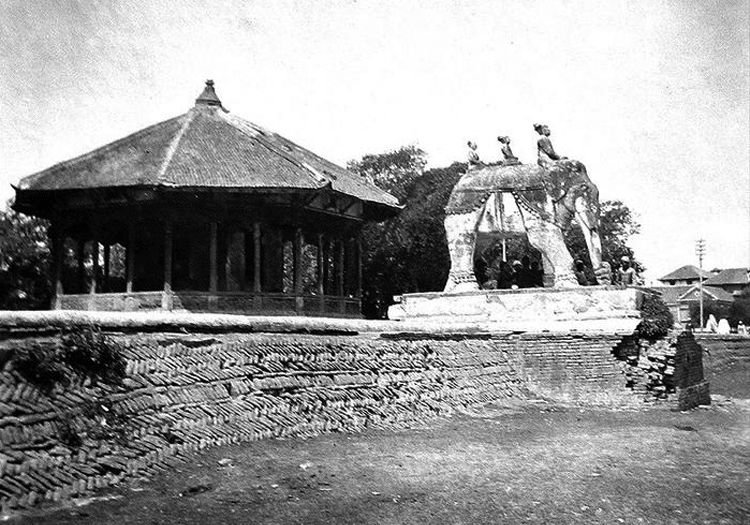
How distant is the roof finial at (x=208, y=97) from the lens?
21594 millimetres

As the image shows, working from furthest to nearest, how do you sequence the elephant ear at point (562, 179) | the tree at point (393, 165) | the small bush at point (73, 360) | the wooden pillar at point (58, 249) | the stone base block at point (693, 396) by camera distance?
the tree at point (393, 165), the wooden pillar at point (58, 249), the elephant ear at point (562, 179), the stone base block at point (693, 396), the small bush at point (73, 360)

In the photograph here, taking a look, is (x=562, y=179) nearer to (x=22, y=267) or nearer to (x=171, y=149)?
(x=171, y=149)

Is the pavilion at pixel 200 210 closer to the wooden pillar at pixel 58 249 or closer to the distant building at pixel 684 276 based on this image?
the wooden pillar at pixel 58 249

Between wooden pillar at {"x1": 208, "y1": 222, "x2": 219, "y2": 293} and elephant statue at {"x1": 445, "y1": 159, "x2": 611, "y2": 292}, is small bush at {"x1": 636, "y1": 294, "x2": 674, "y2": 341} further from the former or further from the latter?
wooden pillar at {"x1": 208, "y1": 222, "x2": 219, "y2": 293}

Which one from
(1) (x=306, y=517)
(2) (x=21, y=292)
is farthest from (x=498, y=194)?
(2) (x=21, y=292)

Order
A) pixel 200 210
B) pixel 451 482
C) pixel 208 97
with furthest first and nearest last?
pixel 208 97, pixel 200 210, pixel 451 482

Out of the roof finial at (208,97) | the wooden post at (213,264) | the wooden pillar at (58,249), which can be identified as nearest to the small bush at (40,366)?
the wooden post at (213,264)

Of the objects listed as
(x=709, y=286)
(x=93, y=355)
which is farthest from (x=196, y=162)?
(x=709, y=286)

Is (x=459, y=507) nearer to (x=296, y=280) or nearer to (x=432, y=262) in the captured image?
(x=296, y=280)

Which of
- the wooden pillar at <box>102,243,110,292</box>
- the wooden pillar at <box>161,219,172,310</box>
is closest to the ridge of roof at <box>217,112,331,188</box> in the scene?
the wooden pillar at <box>161,219,172,310</box>

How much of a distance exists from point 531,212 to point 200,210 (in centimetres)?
823

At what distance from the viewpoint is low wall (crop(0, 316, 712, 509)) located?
5.33 metres

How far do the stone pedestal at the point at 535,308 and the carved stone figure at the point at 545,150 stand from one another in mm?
2970

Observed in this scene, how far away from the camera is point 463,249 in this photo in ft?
55.0
